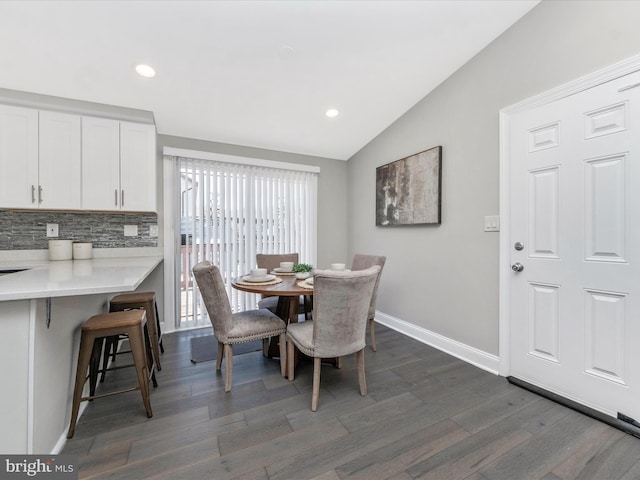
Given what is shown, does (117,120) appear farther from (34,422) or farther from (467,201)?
(467,201)

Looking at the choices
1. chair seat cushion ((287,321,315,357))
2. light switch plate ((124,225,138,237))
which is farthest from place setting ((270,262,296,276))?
light switch plate ((124,225,138,237))

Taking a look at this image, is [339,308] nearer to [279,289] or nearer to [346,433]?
[279,289]

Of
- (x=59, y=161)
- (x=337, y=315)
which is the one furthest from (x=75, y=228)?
(x=337, y=315)

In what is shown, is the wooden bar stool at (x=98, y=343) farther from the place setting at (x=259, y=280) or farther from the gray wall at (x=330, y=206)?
the gray wall at (x=330, y=206)

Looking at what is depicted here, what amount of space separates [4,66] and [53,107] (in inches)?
15.1

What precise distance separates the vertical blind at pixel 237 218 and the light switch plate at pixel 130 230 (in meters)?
0.45

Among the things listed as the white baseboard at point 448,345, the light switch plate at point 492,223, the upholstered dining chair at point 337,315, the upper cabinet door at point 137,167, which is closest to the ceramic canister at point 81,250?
the upper cabinet door at point 137,167

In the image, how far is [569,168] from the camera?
5.94 feet

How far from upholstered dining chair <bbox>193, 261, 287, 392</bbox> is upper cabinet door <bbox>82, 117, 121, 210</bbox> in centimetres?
139

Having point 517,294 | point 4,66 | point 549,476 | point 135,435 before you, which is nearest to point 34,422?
point 135,435

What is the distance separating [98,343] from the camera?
181 cm

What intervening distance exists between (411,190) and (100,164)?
3.11 meters

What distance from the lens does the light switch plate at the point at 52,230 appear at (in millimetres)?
2603

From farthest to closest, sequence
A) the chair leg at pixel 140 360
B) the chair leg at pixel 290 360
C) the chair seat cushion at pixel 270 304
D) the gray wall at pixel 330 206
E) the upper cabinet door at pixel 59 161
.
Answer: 1. the gray wall at pixel 330 206
2. the chair seat cushion at pixel 270 304
3. the upper cabinet door at pixel 59 161
4. the chair leg at pixel 290 360
5. the chair leg at pixel 140 360
